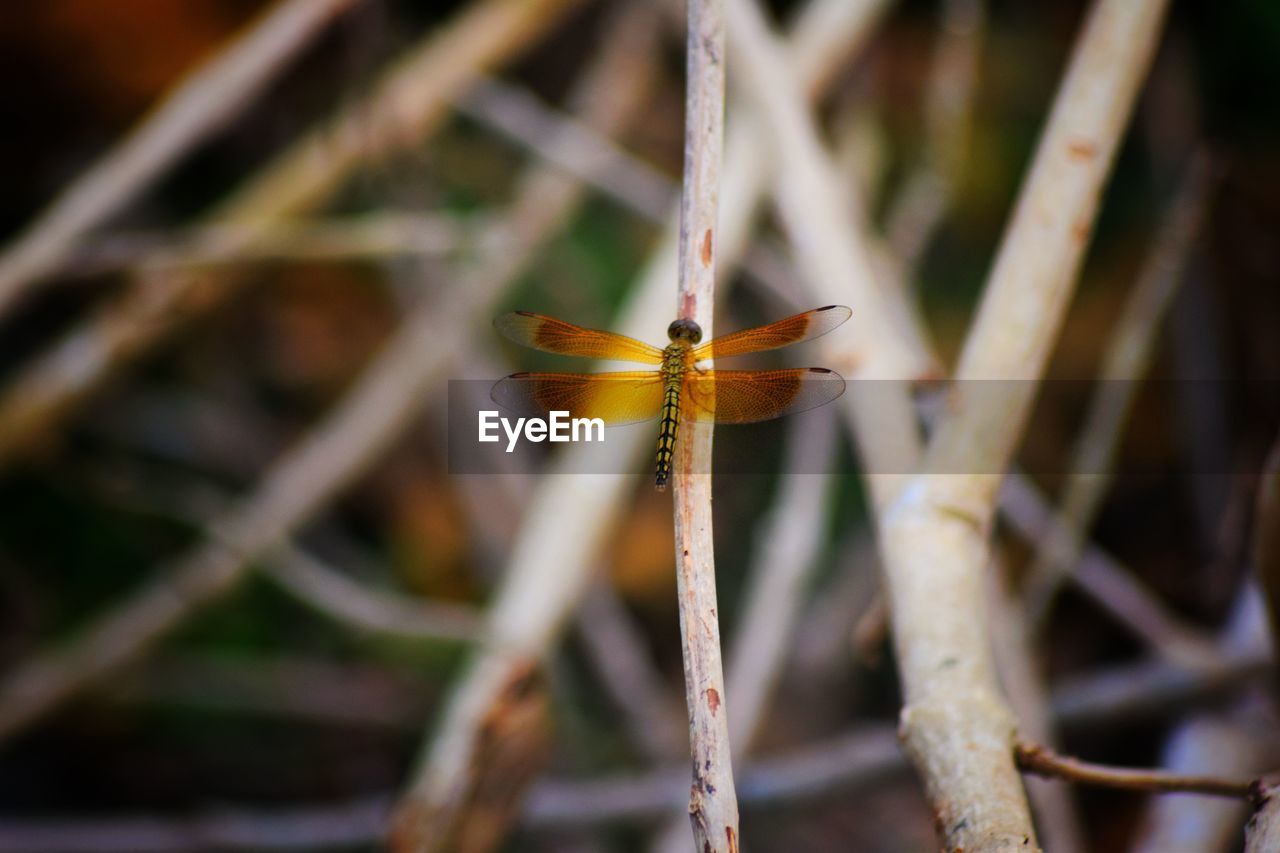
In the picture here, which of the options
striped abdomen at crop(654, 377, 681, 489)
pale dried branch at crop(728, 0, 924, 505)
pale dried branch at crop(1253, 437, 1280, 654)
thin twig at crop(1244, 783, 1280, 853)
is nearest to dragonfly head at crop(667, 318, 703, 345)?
striped abdomen at crop(654, 377, 681, 489)

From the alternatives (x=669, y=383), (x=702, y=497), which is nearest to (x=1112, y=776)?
(x=702, y=497)

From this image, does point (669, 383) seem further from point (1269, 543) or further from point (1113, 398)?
point (1113, 398)

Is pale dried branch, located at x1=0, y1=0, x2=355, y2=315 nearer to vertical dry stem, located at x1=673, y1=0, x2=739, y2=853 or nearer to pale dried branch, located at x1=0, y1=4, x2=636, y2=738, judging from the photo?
pale dried branch, located at x1=0, y1=4, x2=636, y2=738

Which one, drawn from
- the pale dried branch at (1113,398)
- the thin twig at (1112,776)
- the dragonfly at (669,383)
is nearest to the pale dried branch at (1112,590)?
the pale dried branch at (1113,398)

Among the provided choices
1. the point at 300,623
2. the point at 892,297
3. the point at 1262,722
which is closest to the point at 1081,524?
the point at 1262,722

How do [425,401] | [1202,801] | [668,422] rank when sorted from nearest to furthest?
[668,422] < [1202,801] < [425,401]
